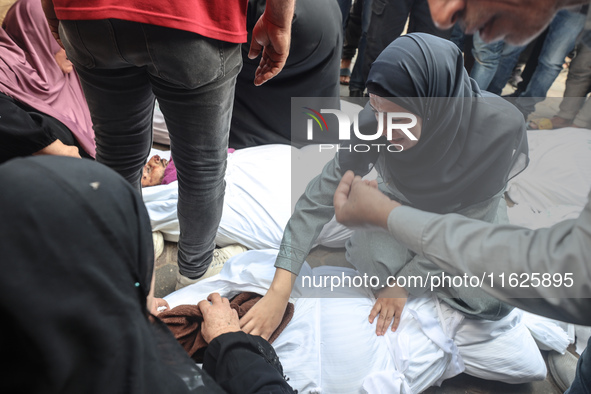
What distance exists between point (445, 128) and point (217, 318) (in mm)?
661

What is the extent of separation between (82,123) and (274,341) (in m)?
1.35

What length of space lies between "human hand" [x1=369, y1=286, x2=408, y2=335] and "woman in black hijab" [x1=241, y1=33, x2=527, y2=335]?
0.11 m

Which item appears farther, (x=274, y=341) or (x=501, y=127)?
(x=274, y=341)

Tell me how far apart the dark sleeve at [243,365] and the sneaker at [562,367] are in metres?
0.83

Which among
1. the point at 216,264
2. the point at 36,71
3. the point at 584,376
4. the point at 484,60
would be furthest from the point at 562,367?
the point at 36,71

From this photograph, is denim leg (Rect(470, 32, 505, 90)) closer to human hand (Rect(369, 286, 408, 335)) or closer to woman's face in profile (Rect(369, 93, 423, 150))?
woman's face in profile (Rect(369, 93, 423, 150))

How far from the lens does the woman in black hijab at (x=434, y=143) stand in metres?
0.84

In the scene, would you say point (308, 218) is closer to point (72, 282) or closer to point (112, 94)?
point (112, 94)

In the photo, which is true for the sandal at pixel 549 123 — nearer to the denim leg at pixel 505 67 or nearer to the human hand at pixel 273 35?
the denim leg at pixel 505 67

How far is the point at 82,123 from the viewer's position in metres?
1.89

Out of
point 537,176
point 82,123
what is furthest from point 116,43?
point 82,123

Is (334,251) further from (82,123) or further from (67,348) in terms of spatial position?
(82,123)

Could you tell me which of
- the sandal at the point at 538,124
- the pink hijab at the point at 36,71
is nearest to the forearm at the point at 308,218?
the sandal at the point at 538,124

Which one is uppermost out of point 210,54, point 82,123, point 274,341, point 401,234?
point 210,54
